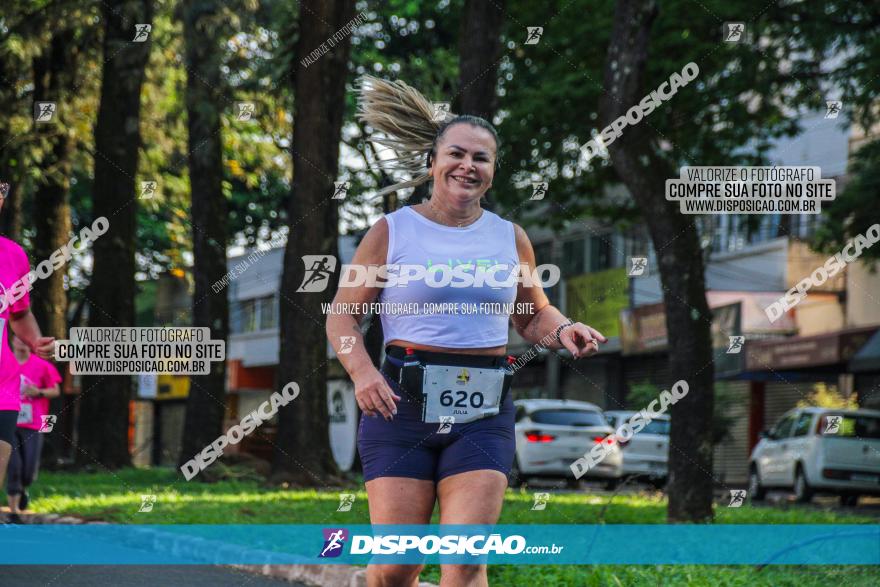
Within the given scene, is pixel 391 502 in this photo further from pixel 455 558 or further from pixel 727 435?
pixel 727 435

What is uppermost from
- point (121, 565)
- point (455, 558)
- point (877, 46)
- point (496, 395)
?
point (877, 46)

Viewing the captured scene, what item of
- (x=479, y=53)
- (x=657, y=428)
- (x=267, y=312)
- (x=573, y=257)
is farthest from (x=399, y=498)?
(x=267, y=312)

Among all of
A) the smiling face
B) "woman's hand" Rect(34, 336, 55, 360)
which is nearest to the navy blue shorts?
the smiling face

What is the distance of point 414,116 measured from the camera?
548cm

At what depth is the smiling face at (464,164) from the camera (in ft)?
16.8

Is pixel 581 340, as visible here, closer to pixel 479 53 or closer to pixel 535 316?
pixel 535 316

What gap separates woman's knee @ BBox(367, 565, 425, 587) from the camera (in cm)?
496

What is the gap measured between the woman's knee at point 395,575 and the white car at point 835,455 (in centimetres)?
1838

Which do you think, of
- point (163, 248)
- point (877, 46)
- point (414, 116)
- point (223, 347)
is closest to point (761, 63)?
point (877, 46)

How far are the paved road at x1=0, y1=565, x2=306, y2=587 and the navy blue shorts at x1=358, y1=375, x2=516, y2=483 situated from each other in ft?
13.6

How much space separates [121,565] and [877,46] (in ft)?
38.5

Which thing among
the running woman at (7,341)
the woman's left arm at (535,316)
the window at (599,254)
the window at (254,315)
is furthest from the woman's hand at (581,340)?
the window at (254,315)

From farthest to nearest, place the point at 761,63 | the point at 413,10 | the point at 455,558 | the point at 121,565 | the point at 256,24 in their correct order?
the point at 413,10, the point at 256,24, the point at 761,63, the point at 121,565, the point at 455,558

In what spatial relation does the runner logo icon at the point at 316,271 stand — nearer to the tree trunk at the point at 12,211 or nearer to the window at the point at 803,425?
the tree trunk at the point at 12,211
